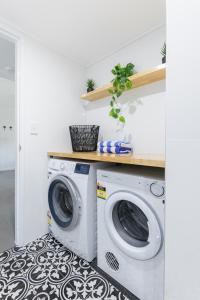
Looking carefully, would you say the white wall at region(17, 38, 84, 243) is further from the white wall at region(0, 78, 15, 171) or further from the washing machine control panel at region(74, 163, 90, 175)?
the white wall at region(0, 78, 15, 171)

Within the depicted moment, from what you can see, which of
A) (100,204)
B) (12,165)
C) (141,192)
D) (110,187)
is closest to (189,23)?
(141,192)

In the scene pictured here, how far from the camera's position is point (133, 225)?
114cm

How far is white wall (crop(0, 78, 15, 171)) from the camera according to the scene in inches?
188

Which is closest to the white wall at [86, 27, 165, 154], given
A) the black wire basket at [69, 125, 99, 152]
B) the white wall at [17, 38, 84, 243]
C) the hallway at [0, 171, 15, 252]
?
the black wire basket at [69, 125, 99, 152]

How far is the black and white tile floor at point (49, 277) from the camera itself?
106 centimetres

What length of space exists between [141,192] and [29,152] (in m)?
1.20

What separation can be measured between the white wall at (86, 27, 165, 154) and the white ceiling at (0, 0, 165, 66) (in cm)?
11

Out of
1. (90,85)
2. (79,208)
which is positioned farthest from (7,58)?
(79,208)

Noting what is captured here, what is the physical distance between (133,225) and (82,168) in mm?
582

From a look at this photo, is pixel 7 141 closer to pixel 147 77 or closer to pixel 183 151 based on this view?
pixel 147 77

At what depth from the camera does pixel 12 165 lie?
5.46 m

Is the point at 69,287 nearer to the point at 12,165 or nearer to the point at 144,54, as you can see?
the point at 144,54

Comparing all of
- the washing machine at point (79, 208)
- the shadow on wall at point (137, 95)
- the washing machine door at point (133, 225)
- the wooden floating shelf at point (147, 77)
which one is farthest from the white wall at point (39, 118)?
the washing machine door at point (133, 225)

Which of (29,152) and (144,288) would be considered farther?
(29,152)
